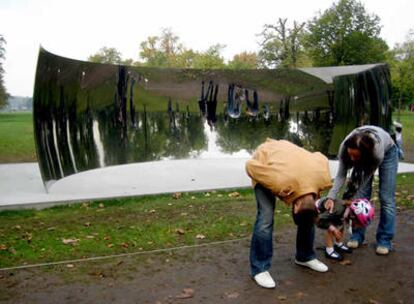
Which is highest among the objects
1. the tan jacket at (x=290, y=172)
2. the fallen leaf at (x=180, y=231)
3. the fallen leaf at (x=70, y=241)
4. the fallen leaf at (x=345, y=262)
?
the tan jacket at (x=290, y=172)

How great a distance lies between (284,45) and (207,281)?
126 feet

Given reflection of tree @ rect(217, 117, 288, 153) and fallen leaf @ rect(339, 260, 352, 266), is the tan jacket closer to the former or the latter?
fallen leaf @ rect(339, 260, 352, 266)

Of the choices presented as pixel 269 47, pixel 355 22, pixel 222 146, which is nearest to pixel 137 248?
pixel 222 146

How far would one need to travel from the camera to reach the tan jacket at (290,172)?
362cm

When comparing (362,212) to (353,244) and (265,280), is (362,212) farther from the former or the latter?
(265,280)

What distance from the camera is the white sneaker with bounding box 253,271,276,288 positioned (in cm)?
407

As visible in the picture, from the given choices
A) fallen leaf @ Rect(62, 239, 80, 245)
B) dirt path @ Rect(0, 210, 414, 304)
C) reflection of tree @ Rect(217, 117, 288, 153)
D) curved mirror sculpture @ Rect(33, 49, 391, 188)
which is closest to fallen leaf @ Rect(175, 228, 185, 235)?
dirt path @ Rect(0, 210, 414, 304)

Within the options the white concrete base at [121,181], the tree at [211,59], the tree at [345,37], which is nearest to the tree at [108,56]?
the tree at [211,59]

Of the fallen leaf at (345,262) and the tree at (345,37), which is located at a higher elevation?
the tree at (345,37)

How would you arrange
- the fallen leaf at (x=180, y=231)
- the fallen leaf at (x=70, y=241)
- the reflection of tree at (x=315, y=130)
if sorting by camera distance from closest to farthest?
the fallen leaf at (x=70, y=241) < the fallen leaf at (x=180, y=231) < the reflection of tree at (x=315, y=130)

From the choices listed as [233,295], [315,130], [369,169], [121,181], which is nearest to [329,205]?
[369,169]

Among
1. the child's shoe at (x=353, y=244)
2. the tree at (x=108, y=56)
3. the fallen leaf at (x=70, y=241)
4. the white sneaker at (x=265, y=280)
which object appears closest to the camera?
the white sneaker at (x=265, y=280)

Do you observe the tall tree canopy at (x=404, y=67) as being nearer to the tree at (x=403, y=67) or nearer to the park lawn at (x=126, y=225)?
the tree at (x=403, y=67)

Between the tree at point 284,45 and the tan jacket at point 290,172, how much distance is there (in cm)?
3721
